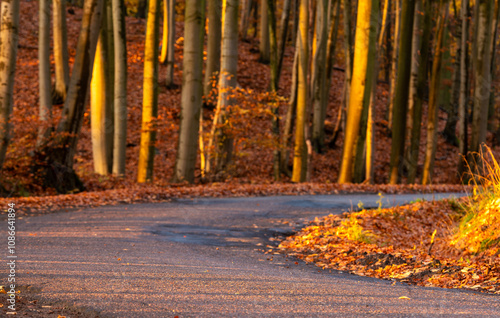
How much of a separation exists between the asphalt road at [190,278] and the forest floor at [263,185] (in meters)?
0.59

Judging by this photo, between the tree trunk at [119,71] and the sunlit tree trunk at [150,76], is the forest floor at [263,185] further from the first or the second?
the tree trunk at [119,71]

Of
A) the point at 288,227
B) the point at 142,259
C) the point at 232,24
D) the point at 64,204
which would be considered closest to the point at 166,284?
the point at 142,259

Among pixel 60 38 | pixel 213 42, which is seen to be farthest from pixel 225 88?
pixel 60 38

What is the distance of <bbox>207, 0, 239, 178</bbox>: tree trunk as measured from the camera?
15.2m

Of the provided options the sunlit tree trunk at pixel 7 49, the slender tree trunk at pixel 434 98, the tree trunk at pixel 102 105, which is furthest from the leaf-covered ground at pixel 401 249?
the tree trunk at pixel 102 105

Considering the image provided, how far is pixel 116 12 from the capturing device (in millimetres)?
16594

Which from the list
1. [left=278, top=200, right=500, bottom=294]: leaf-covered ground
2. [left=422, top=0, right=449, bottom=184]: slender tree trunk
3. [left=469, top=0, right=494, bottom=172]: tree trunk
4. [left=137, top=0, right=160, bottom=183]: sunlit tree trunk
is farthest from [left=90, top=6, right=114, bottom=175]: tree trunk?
[left=469, top=0, right=494, bottom=172]: tree trunk

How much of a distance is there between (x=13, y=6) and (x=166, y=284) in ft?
28.8

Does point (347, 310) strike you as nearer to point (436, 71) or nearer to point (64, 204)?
point (64, 204)

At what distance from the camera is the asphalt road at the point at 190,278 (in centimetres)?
429

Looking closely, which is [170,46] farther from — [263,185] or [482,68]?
[482,68]

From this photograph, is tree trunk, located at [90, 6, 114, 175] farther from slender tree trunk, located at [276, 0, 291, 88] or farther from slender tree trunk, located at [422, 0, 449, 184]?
slender tree trunk, located at [422, 0, 449, 184]

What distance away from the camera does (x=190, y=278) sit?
521 centimetres

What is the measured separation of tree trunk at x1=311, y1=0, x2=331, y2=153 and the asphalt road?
10696 millimetres
